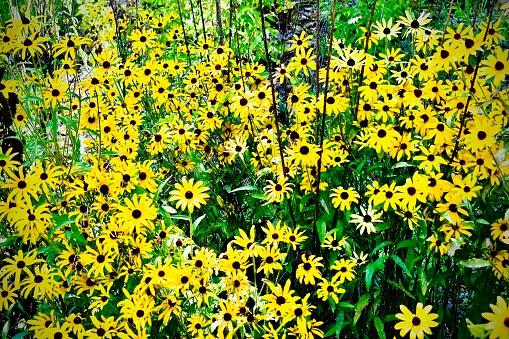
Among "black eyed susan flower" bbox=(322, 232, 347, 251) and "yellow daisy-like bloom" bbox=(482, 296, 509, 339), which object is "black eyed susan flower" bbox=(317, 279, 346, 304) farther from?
"yellow daisy-like bloom" bbox=(482, 296, 509, 339)

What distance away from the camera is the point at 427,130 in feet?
5.39

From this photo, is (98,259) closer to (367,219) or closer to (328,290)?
(328,290)

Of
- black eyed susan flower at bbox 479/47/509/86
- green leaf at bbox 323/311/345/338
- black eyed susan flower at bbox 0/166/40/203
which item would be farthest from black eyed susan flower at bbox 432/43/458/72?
black eyed susan flower at bbox 0/166/40/203

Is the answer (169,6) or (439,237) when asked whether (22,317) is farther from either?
(169,6)

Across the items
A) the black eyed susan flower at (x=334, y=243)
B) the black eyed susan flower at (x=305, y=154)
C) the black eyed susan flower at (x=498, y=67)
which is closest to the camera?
the black eyed susan flower at (x=498, y=67)

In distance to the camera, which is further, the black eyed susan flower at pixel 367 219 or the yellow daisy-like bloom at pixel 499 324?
the black eyed susan flower at pixel 367 219

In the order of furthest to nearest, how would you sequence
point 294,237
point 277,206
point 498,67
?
1. point 277,206
2. point 294,237
3. point 498,67

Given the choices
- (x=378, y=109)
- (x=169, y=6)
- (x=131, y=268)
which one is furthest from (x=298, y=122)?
(x=169, y=6)

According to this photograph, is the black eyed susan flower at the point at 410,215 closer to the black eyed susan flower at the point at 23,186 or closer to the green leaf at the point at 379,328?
the green leaf at the point at 379,328

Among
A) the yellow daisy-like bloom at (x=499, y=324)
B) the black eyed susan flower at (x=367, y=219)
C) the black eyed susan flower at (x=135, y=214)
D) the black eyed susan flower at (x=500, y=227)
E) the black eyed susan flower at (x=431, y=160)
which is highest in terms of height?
the black eyed susan flower at (x=431, y=160)

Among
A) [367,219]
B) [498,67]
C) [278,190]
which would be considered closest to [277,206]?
[278,190]

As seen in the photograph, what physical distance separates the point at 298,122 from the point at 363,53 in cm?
39

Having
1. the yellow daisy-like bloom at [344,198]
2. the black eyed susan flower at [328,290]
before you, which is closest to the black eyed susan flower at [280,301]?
the black eyed susan flower at [328,290]

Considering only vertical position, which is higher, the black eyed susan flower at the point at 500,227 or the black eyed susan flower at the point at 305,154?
the black eyed susan flower at the point at 305,154
